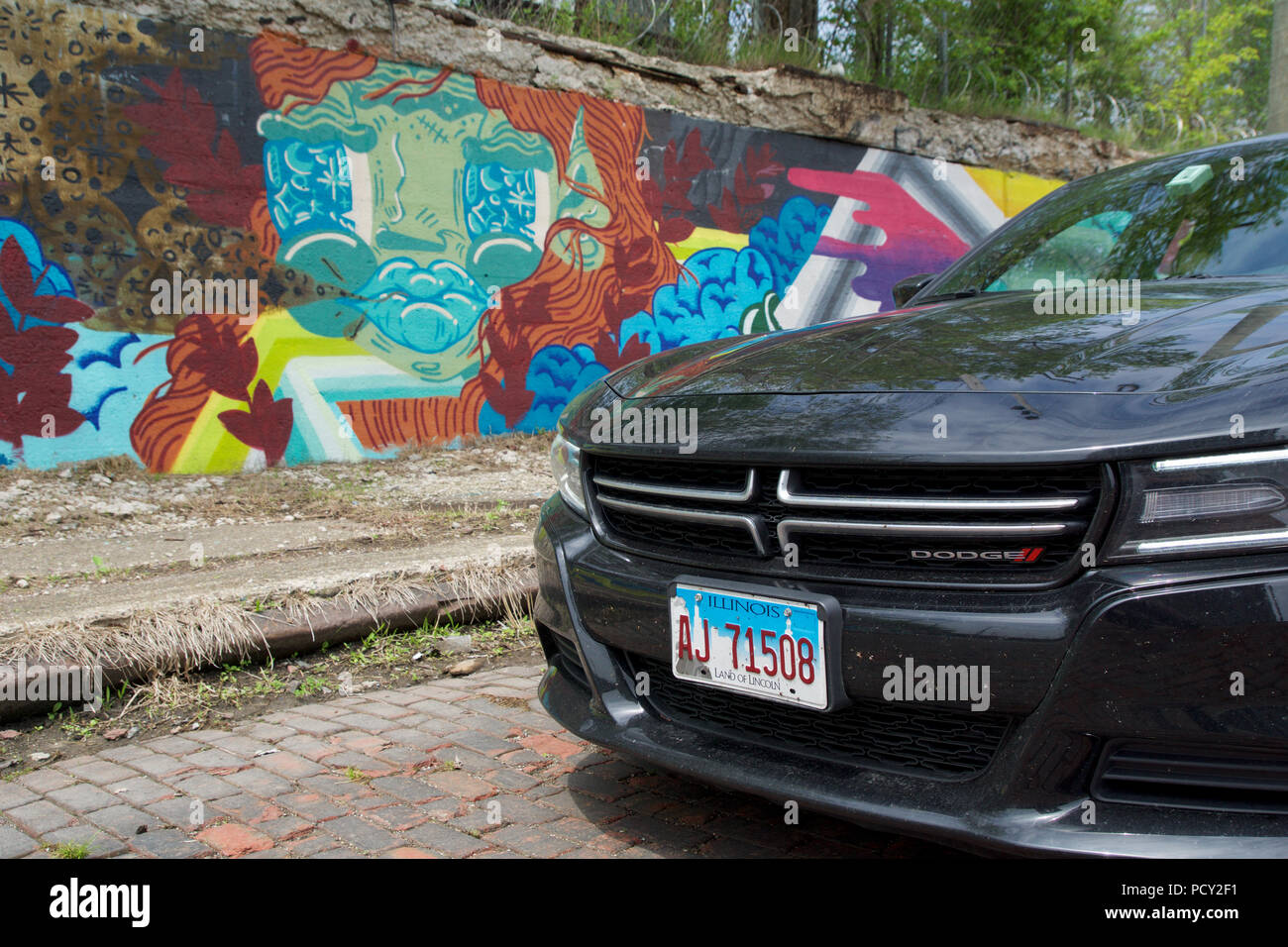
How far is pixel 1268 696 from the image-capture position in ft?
4.75

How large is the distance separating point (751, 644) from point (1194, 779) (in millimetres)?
774

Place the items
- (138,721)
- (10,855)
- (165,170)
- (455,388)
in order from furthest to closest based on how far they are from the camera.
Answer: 1. (455,388)
2. (165,170)
3. (138,721)
4. (10,855)

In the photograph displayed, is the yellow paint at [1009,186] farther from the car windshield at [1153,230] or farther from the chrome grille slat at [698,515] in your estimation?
the chrome grille slat at [698,515]

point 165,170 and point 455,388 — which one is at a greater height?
point 165,170

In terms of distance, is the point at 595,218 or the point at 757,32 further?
the point at 757,32

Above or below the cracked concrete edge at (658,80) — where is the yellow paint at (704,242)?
below

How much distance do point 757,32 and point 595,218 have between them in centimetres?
330

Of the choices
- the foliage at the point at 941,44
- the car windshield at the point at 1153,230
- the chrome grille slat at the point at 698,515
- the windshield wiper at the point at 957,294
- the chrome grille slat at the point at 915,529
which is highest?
the foliage at the point at 941,44

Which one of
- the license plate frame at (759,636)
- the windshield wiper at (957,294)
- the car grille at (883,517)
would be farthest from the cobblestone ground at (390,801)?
the windshield wiper at (957,294)

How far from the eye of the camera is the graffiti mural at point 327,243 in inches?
241

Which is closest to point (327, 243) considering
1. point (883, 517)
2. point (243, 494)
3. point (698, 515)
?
point (243, 494)

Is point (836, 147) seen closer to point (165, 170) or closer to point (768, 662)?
point (165, 170)

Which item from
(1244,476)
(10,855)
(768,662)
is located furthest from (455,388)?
(1244,476)

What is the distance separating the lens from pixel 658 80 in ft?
28.9
